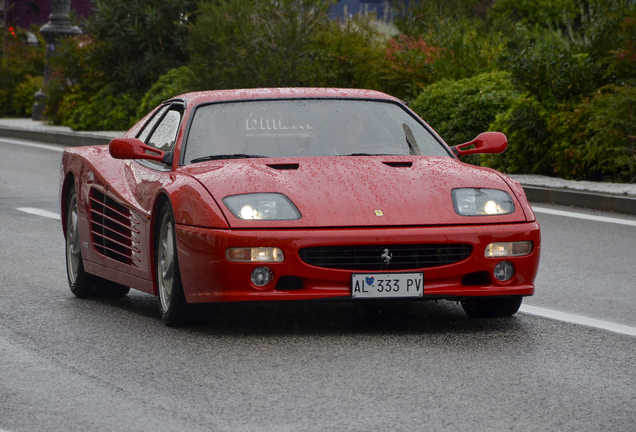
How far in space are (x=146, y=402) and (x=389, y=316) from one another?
7.29 ft

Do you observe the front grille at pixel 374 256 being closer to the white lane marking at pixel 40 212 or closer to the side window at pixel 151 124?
the side window at pixel 151 124

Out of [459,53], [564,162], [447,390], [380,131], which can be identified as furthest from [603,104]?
[447,390]

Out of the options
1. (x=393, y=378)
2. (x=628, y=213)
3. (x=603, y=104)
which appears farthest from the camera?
(x=603, y=104)

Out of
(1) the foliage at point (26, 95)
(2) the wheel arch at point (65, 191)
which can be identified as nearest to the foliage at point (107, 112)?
(1) the foliage at point (26, 95)

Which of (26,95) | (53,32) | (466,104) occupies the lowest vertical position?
(26,95)

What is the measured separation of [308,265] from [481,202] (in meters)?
0.99

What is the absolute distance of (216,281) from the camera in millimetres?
5844

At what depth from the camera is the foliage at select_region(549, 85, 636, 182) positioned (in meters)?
13.9

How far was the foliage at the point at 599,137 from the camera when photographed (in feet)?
45.7

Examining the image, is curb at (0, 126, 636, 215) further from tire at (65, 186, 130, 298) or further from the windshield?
tire at (65, 186, 130, 298)

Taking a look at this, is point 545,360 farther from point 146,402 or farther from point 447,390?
point 146,402

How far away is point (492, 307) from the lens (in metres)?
6.59

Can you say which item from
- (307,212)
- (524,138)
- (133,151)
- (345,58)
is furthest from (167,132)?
(345,58)

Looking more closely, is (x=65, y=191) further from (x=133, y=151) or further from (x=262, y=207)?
(x=262, y=207)
